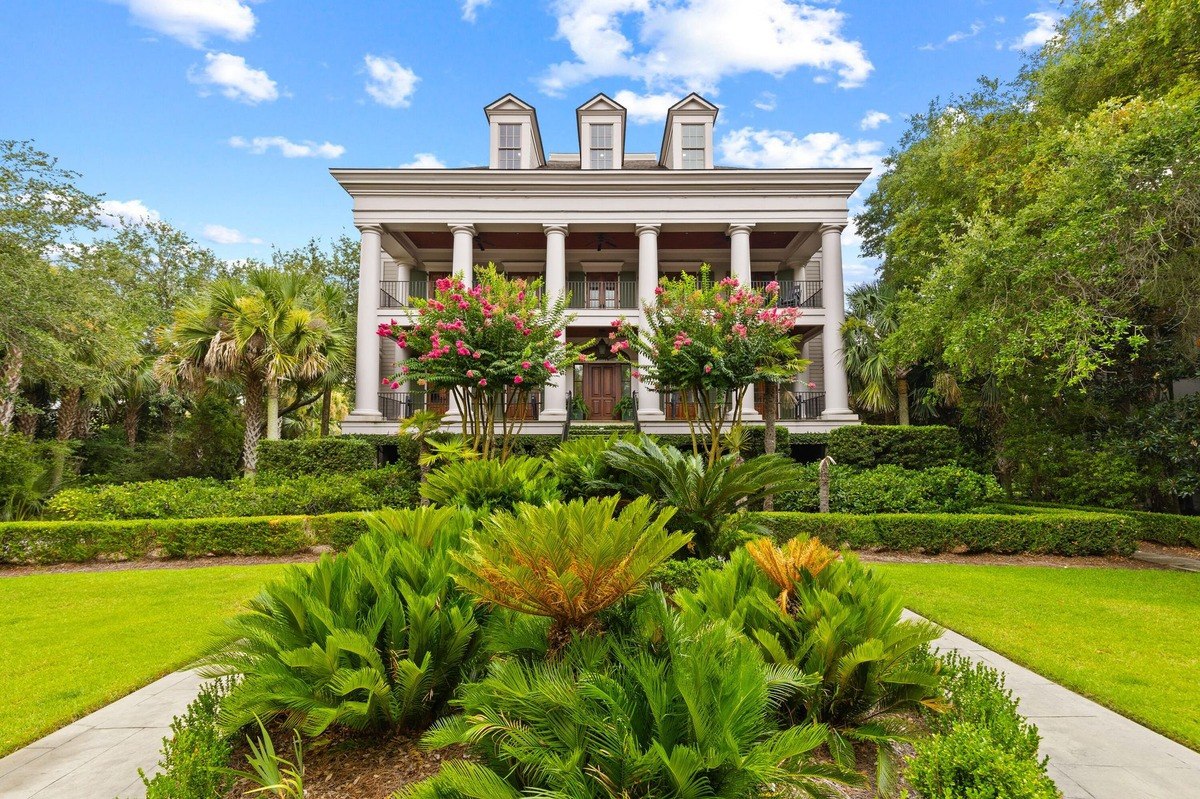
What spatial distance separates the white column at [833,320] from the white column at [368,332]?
13.9m

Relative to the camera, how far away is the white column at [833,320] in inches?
646

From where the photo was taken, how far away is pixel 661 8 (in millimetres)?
10242

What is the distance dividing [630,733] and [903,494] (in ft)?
36.4

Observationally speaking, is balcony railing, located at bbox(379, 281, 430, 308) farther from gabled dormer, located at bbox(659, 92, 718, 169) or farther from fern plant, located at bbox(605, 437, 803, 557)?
fern plant, located at bbox(605, 437, 803, 557)

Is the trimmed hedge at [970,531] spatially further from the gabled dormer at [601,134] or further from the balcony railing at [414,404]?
the gabled dormer at [601,134]

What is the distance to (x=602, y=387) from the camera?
65.2 feet

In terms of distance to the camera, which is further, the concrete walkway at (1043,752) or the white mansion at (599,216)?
the white mansion at (599,216)

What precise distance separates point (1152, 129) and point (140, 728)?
42.0ft

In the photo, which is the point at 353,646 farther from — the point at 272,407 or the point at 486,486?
the point at 272,407

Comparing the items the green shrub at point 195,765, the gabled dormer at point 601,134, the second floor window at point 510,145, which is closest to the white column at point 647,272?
the gabled dormer at point 601,134

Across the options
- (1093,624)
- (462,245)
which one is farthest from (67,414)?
(1093,624)

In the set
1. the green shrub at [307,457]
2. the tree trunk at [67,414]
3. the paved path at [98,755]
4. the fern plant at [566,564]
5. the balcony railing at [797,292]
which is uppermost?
the balcony railing at [797,292]

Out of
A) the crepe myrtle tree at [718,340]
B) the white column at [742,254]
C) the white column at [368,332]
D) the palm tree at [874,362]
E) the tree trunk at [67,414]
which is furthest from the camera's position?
the palm tree at [874,362]

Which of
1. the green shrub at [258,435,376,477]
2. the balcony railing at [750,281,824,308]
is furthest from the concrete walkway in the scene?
the balcony railing at [750,281,824,308]
